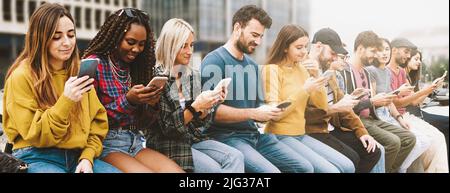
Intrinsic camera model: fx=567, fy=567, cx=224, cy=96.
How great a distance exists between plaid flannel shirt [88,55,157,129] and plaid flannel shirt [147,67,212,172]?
0.23m

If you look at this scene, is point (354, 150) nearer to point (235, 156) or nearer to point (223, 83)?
point (235, 156)

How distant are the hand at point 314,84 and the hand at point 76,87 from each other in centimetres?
169

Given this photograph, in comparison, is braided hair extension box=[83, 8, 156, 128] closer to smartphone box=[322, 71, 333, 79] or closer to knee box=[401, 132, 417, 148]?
smartphone box=[322, 71, 333, 79]

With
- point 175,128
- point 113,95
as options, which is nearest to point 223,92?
point 175,128

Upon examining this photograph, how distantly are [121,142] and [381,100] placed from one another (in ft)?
7.41

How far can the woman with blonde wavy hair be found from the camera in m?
4.23

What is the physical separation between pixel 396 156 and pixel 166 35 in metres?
2.30

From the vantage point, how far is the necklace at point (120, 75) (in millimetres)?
4105

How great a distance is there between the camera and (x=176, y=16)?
170 inches

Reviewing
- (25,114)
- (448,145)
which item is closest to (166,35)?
(25,114)

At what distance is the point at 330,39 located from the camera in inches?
184

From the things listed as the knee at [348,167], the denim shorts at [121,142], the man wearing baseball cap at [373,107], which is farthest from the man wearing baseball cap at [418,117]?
the denim shorts at [121,142]

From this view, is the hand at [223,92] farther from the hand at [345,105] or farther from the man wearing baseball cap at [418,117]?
the man wearing baseball cap at [418,117]
